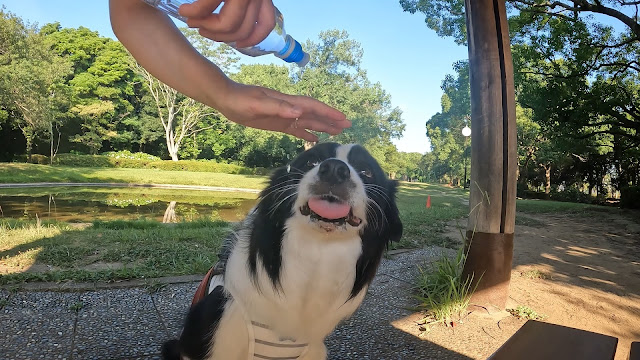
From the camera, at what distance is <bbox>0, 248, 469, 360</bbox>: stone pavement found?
7.18 feet

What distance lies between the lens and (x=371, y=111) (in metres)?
2.30

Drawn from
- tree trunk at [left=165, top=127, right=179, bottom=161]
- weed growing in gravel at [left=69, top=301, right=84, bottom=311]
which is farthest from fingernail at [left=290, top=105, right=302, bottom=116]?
tree trunk at [left=165, top=127, right=179, bottom=161]

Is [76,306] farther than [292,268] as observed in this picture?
Yes

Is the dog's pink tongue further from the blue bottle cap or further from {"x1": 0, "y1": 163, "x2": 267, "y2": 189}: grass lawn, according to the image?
{"x1": 0, "y1": 163, "x2": 267, "y2": 189}: grass lawn

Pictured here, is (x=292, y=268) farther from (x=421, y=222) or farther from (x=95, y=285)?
(x=421, y=222)

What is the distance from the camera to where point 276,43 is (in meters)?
0.94

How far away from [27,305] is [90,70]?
25.4 m

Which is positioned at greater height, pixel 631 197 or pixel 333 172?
pixel 333 172

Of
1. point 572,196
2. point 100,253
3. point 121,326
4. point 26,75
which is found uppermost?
point 26,75

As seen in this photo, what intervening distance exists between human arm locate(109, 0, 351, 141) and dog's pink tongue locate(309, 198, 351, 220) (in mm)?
383

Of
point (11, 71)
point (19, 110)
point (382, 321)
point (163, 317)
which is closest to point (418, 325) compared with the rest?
point (382, 321)

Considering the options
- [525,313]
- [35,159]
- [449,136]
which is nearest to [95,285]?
[525,313]

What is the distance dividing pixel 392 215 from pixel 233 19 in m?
1.11

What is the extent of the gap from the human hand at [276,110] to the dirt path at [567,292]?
2076 mm
